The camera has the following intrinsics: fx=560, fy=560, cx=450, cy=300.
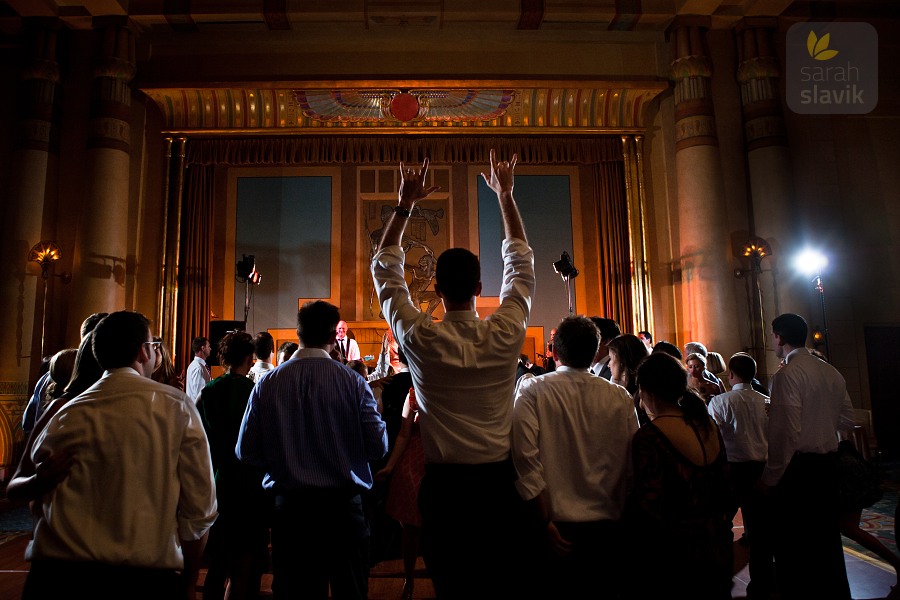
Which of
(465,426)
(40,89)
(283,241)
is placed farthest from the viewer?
(283,241)

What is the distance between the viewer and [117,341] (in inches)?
59.5

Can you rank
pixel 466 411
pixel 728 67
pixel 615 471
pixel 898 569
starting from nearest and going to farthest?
pixel 466 411 → pixel 615 471 → pixel 898 569 → pixel 728 67

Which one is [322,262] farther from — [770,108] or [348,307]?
[770,108]

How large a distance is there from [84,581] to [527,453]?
1.20m

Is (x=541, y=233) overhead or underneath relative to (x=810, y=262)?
overhead

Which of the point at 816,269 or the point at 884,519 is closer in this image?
the point at 884,519

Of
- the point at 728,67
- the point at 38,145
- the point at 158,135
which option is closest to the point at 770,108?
the point at 728,67

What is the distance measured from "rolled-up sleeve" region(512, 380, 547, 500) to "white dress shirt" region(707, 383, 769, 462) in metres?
1.93

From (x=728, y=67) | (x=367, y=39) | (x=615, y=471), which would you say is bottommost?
(x=615, y=471)

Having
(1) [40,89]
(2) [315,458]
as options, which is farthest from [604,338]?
(1) [40,89]

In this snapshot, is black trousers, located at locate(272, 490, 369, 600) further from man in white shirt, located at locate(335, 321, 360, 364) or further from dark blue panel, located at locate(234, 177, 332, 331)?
dark blue panel, located at locate(234, 177, 332, 331)

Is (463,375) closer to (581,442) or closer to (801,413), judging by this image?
(581,442)

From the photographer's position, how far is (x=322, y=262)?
7898 mm

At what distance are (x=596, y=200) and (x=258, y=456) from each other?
6.70 m
